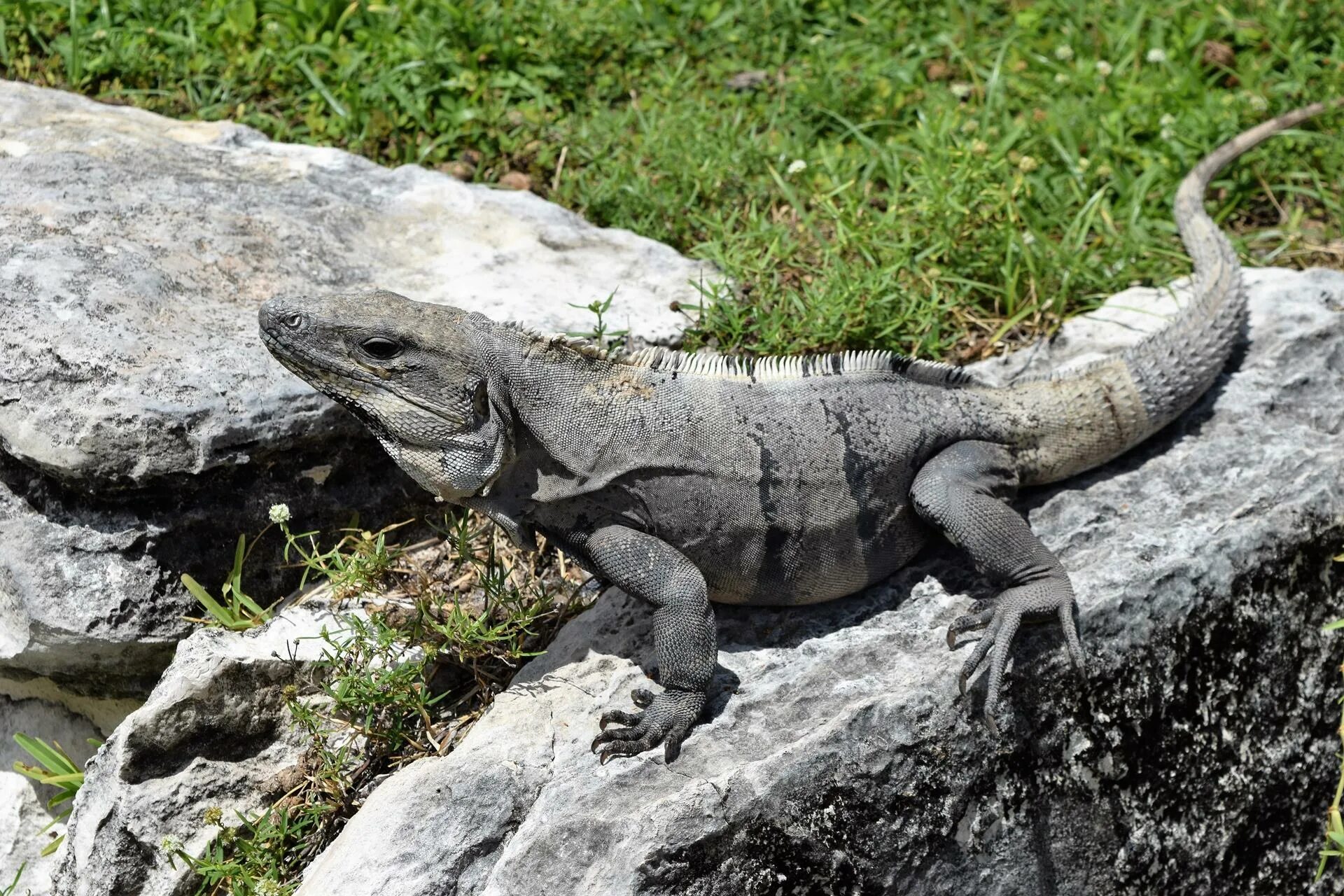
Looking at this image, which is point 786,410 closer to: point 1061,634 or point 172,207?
point 1061,634

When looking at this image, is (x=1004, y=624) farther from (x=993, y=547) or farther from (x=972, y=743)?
(x=972, y=743)

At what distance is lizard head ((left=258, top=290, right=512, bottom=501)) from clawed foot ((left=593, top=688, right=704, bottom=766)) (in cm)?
78

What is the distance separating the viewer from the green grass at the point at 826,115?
5.51 meters

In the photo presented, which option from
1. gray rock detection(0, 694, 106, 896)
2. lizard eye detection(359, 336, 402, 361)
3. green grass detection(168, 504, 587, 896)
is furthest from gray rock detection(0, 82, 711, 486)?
gray rock detection(0, 694, 106, 896)

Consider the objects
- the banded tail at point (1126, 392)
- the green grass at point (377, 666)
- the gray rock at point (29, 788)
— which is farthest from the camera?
the gray rock at point (29, 788)

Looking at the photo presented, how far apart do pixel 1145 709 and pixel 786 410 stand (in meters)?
1.41

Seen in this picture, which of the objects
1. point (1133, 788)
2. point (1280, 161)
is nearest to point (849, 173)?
point (1280, 161)

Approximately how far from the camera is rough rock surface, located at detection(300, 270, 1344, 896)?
3.52m

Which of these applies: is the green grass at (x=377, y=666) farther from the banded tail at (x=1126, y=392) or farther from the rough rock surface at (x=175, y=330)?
the banded tail at (x=1126, y=392)

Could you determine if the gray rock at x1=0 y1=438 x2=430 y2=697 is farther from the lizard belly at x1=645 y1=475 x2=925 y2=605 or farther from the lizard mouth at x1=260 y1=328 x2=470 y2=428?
the lizard belly at x1=645 y1=475 x2=925 y2=605

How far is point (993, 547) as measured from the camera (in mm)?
4043

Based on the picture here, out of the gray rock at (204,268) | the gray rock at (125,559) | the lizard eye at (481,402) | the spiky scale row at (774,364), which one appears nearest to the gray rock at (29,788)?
the gray rock at (125,559)

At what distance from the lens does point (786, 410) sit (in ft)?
13.3

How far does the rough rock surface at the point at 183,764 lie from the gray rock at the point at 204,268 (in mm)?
681
